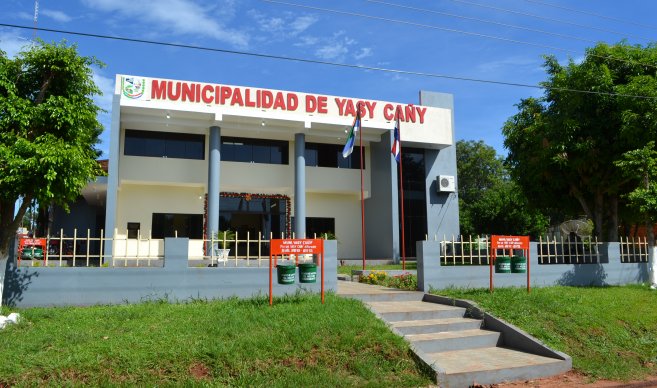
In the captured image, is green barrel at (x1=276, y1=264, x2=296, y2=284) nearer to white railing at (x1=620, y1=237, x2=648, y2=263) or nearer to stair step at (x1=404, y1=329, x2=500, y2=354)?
stair step at (x1=404, y1=329, x2=500, y2=354)

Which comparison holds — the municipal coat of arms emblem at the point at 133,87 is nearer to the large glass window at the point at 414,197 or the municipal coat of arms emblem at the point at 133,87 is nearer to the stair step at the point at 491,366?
the large glass window at the point at 414,197

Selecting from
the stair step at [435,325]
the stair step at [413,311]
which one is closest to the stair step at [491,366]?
the stair step at [435,325]

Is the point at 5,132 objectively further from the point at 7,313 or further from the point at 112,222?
the point at 112,222

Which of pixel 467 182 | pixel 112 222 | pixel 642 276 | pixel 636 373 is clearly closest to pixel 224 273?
pixel 636 373

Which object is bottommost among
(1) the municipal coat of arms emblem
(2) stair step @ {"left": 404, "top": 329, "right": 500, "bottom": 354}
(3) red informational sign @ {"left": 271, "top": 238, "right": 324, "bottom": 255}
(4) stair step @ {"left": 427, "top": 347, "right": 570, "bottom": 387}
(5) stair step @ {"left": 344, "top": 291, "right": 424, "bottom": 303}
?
(4) stair step @ {"left": 427, "top": 347, "right": 570, "bottom": 387}

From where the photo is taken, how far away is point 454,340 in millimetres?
8609

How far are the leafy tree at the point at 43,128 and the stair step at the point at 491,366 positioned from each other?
7100 mm

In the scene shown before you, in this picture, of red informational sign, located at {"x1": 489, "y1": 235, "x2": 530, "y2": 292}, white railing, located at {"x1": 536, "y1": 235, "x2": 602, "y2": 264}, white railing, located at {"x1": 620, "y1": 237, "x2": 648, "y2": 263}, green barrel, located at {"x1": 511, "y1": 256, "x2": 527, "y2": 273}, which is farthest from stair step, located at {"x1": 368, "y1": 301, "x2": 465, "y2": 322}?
white railing, located at {"x1": 620, "y1": 237, "x2": 648, "y2": 263}

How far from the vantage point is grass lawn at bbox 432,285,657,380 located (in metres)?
8.27

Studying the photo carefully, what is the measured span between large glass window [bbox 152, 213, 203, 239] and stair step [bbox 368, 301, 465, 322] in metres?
14.4

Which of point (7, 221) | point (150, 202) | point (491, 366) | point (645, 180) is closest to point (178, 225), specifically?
point (150, 202)

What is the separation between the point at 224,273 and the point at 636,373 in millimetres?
7727

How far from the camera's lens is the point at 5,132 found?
8633mm

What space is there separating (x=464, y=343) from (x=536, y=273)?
5372mm
